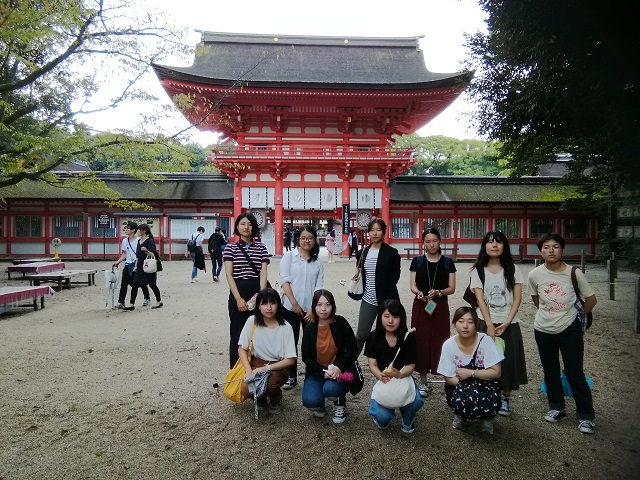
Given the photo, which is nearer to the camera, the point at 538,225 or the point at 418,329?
the point at 418,329

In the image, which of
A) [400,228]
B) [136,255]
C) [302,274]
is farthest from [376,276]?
[400,228]

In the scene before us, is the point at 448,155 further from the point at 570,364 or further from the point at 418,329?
the point at 570,364

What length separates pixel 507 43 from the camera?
3648 millimetres

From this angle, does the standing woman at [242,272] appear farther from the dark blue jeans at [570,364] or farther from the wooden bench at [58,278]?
the wooden bench at [58,278]

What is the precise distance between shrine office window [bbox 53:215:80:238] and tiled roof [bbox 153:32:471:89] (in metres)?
9.02

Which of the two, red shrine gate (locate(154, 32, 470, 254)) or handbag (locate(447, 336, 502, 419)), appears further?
red shrine gate (locate(154, 32, 470, 254))

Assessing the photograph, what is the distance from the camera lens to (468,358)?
3.08 m

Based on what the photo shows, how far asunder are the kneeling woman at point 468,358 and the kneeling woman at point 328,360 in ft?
2.32

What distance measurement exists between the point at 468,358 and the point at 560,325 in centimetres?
77

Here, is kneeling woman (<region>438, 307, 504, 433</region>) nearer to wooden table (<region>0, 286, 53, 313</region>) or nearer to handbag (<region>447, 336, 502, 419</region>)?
handbag (<region>447, 336, 502, 419</region>)

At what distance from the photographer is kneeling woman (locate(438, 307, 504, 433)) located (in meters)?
2.98

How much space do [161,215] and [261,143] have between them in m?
5.83

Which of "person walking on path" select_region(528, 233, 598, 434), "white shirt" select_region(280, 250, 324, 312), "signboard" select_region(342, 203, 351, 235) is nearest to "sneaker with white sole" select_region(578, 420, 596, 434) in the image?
"person walking on path" select_region(528, 233, 598, 434)

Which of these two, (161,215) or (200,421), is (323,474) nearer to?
(200,421)
